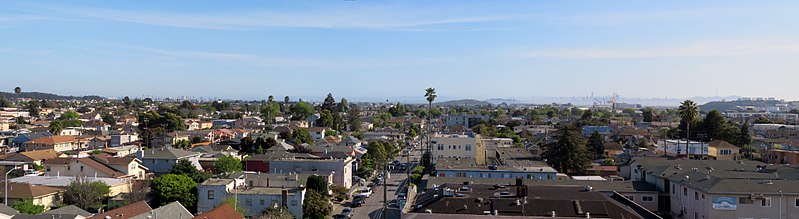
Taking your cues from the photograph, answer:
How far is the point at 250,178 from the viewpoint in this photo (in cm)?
2916

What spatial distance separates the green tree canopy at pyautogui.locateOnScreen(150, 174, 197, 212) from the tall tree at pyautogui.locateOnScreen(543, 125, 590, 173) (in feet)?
71.9

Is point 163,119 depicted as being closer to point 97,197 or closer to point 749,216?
point 97,197

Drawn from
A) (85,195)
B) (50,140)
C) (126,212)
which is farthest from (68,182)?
(50,140)

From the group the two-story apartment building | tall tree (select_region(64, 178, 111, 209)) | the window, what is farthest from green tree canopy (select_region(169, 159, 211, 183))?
the window

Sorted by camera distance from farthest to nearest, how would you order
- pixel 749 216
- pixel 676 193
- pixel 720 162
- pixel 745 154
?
1. pixel 745 154
2. pixel 720 162
3. pixel 676 193
4. pixel 749 216

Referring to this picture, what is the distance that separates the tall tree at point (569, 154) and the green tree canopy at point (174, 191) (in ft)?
71.9

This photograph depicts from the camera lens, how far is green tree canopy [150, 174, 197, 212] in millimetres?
25562

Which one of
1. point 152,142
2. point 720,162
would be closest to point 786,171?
point 720,162

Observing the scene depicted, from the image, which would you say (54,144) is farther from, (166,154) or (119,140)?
(166,154)

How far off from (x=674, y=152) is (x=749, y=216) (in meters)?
27.7

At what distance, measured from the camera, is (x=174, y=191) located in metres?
25.6

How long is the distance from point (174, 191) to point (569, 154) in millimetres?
22917

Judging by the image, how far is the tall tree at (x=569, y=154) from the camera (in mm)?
38375

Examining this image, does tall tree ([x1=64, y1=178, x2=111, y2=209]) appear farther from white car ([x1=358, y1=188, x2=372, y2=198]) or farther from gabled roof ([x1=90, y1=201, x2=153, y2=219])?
white car ([x1=358, y1=188, x2=372, y2=198])
